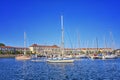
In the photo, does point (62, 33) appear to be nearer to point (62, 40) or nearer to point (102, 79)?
point (62, 40)

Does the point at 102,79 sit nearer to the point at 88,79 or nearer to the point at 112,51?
the point at 88,79

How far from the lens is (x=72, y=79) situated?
3159 centimetres

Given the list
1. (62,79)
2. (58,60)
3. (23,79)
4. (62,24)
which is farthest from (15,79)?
(62,24)

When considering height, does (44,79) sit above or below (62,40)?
below

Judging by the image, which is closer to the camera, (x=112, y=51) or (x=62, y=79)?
(x=62, y=79)

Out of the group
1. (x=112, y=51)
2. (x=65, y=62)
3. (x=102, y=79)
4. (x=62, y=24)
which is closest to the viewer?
(x=102, y=79)

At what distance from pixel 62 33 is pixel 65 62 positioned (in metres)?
9.01

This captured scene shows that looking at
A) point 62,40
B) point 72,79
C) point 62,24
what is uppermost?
point 62,24

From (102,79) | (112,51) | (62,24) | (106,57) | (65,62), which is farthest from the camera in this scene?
(112,51)

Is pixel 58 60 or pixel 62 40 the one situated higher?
pixel 62 40

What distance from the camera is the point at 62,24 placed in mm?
75062

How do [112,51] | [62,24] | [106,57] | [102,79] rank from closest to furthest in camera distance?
[102,79] < [62,24] < [106,57] < [112,51]

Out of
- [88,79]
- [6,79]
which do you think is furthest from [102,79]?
[6,79]

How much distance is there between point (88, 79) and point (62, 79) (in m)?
3.30
